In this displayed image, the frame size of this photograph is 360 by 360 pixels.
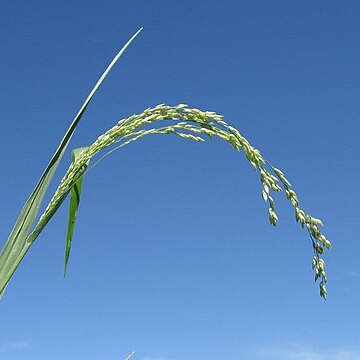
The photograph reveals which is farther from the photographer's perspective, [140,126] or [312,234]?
[312,234]

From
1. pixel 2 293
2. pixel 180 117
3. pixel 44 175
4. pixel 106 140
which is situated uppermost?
pixel 180 117

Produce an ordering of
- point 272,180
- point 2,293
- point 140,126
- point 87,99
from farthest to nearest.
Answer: point 272,180
point 140,126
point 87,99
point 2,293

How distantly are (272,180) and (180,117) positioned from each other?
14.5 inches

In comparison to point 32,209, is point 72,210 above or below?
above

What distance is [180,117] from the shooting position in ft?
5.70

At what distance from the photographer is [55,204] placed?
153 centimetres

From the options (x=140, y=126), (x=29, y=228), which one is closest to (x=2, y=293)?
(x=29, y=228)

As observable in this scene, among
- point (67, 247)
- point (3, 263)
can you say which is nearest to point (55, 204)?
point (3, 263)

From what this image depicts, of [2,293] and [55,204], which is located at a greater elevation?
[55,204]

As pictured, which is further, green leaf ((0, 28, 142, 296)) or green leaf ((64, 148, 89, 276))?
green leaf ((64, 148, 89, 276))

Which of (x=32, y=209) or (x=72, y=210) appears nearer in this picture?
(x=32, y=209)

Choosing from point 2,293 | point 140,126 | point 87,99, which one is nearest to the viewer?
point 2,293

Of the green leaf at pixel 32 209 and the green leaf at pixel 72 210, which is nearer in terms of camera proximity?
the green leaf at pixel 32 209

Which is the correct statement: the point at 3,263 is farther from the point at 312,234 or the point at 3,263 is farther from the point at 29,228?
the point at 312,234
